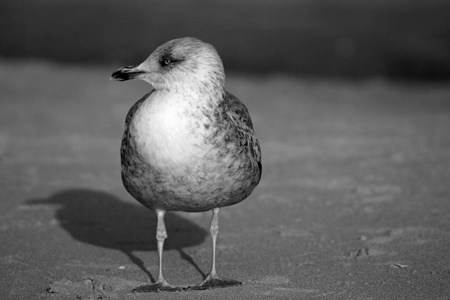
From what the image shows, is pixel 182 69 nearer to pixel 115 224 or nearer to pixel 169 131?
pixel 169 131

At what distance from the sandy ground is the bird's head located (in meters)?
1.47

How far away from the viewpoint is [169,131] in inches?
199

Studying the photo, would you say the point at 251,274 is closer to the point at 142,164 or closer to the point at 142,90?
the point at 142,164

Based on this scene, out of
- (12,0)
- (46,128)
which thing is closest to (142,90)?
(46,128)

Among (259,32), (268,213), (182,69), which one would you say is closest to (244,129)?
(182,69)

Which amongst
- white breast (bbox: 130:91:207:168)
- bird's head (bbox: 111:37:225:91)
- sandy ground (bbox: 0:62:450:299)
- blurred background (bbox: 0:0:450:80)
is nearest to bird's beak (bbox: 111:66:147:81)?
bird's head (bbox: 111:37:225:91)

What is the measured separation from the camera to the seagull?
16.8 feet

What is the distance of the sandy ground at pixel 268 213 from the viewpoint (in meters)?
5.72

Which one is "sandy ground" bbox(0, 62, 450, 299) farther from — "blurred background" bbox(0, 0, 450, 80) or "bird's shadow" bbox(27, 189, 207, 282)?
"blurred background" bbox(0, 0, 450, 80)

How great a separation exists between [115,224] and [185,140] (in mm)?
2482

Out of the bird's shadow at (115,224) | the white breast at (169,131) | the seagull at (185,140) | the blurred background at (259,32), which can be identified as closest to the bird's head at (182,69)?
the seagull at (185,140)

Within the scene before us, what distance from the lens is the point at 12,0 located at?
3178 cm

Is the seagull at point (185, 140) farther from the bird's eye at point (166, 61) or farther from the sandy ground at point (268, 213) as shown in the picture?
the sandy ground at point (268, 213)

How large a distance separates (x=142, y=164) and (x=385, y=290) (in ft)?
6.33
